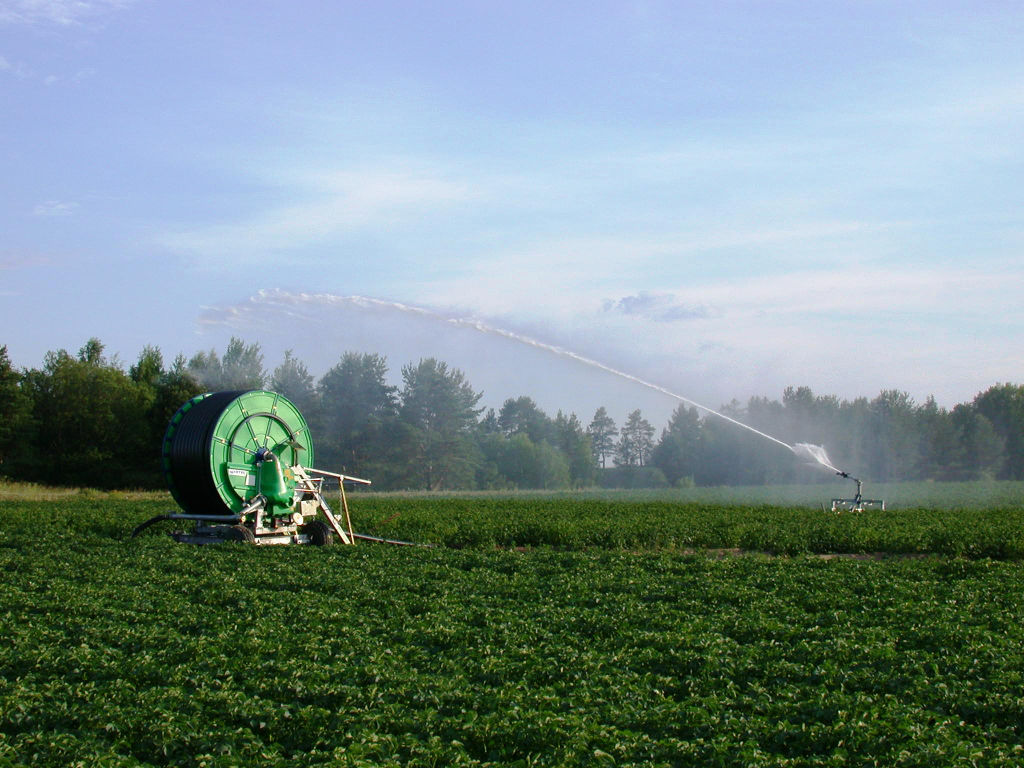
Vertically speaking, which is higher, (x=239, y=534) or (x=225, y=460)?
(x=225, y=460)

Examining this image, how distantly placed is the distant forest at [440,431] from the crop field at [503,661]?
33.0 metres

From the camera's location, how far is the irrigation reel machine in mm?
21281

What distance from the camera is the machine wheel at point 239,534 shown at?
821 inches

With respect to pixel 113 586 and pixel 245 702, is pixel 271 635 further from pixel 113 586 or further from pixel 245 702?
pixel 113 586

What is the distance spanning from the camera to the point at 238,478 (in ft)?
71.4

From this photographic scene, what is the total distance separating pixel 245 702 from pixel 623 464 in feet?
343

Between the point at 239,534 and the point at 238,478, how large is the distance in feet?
4.63

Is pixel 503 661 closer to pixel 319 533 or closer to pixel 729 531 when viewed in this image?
pixel 319 533

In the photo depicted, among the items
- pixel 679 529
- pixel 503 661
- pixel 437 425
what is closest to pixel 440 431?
pixel 437 425

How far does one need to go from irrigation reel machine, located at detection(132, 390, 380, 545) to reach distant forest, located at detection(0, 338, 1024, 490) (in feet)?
81.1

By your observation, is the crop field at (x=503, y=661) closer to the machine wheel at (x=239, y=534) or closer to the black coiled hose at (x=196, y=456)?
the machine wheel at (x=239, y=534)

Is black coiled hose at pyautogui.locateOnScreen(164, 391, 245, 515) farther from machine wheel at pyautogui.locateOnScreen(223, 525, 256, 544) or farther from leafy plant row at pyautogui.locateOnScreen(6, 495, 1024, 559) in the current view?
leafy plant row at pyautogui.locateOnScreen(6, 495, 1024, 559)

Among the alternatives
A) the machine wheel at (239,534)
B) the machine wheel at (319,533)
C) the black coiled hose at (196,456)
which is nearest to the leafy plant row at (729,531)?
the machine wheel at (319,533)

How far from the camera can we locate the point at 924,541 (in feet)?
78.1
